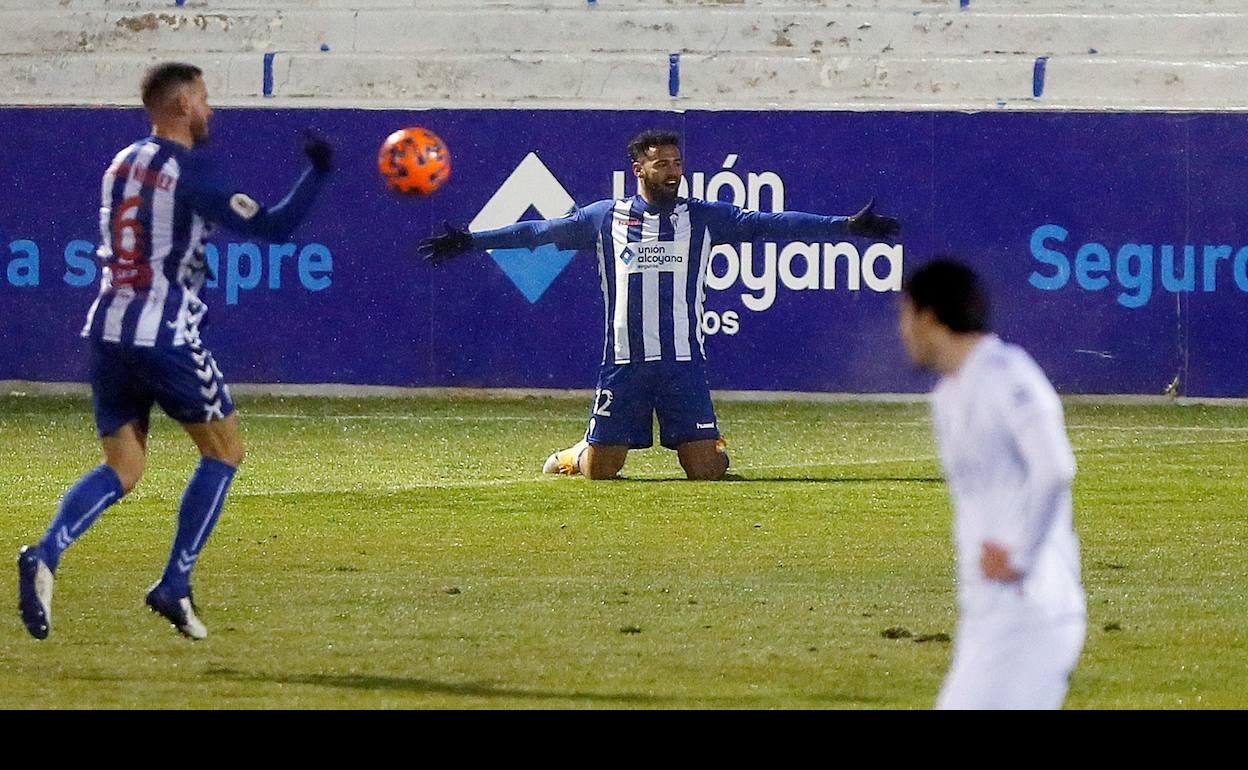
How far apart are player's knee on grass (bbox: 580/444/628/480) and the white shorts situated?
328 inches

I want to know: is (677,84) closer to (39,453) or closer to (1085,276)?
(1085,276)

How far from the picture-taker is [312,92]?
810 inches

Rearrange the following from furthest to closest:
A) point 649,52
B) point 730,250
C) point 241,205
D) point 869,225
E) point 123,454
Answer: point 649,52 → point 730,250 → point 869,225 → point 123,454 → point 241,205

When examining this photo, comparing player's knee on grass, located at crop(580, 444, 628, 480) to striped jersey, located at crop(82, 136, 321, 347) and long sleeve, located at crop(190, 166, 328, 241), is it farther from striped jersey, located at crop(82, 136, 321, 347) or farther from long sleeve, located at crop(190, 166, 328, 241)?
long sleeve, located at crop(190, 166, 328, 241)

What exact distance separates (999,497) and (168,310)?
12.7 ft

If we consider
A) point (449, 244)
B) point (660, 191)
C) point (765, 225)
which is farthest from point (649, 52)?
point (449, 244)

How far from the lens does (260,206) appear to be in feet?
26.7

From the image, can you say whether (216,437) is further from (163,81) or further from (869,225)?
(869,225)

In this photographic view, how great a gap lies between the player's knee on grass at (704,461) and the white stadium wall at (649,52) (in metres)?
6.63

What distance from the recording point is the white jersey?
508cm

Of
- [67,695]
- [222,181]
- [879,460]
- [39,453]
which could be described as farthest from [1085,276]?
[67,695]

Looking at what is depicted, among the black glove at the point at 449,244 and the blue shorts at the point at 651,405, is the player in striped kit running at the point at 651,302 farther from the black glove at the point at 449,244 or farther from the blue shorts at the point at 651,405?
the black glove at the point at 449,244

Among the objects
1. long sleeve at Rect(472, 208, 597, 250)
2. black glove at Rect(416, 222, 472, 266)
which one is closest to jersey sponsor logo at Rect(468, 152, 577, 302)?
long sleeve at Rect(472, 208, 597, 250)
